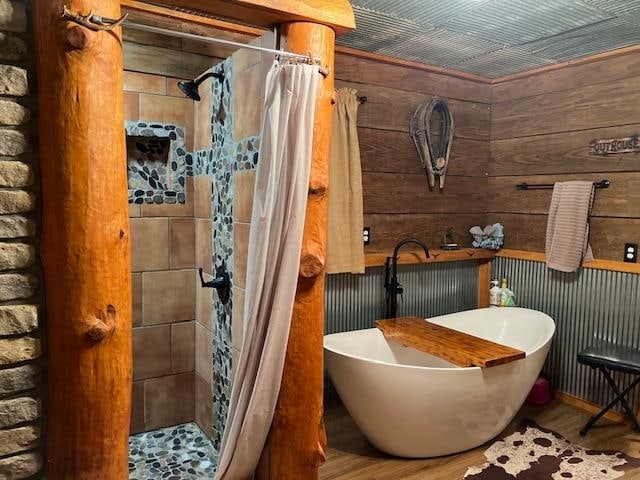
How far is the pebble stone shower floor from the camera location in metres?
2.55

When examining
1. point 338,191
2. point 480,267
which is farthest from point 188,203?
point 480,267

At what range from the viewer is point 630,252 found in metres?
3.18

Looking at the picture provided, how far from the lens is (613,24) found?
2771 mm

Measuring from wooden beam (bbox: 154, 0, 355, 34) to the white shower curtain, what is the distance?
190 millimetres

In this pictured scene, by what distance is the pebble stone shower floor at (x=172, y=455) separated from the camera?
255cm

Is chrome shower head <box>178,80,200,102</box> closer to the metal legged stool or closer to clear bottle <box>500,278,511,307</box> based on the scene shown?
clear bottle <box>500,278,511,307</box>

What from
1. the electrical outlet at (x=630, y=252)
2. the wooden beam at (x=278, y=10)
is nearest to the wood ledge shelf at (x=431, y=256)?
the electrical outlet at (x=630, y=252)

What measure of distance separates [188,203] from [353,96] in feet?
4.10

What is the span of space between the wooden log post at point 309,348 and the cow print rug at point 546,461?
100 centimetres

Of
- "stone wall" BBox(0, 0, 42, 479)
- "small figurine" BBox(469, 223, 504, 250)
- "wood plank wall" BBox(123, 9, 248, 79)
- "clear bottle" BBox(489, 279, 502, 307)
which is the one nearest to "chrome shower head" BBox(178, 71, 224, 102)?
"wood plank wall" BBox(123, 9, 248, 79)

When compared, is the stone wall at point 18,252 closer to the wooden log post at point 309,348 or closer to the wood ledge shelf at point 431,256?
the wooden log post at point 309,348

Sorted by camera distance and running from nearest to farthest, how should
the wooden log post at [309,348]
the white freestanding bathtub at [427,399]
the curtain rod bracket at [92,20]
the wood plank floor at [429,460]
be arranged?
the curtain rod bracket at [92,20], the wooden log post at [309,348], the white freestanding bathtub at [427,399], the wood plank floor at [429,460]

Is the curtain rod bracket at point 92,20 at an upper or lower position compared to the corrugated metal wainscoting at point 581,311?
upper

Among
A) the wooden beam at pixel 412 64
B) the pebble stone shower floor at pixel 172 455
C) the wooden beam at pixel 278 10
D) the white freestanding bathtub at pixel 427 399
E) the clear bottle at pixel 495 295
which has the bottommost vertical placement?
the pebble stone shower floor at pixel 172 455
